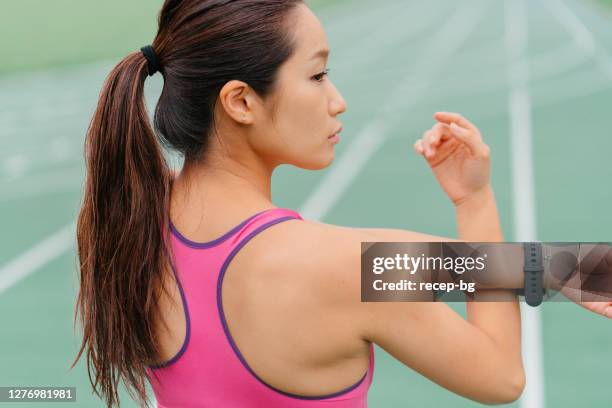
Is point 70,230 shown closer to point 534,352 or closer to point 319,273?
point 534,352

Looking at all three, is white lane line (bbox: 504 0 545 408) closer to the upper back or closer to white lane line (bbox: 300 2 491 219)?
white lane line (bbox: 300 2 491 219)

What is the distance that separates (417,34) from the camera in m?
18.4

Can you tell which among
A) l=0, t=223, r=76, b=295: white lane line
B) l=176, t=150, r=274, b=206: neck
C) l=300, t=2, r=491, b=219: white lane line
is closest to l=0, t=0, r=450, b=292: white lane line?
l=0, t=223, r=76, b=295: white lane line

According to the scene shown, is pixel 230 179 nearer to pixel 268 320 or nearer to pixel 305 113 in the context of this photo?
pixel 305 113

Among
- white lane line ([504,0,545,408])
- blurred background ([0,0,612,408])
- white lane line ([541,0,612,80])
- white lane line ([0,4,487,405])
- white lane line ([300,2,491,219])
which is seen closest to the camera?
white lane line ([504,0,545,408])

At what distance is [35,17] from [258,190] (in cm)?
1434

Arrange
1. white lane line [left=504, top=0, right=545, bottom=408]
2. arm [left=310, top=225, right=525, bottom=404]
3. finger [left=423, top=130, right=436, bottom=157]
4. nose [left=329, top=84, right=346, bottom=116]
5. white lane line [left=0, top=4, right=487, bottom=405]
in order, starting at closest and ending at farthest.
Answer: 1. arm [left=310, top=225, right=525, bottom=404]
2. nose [left=329, top=84, right=346, bottom=116]
3. finger [left=423, top=130, right=436, bottom=157]
4. white lane line [left=504, top=0, right=545, bottom=408]
5. white lane line [left=0, top=4, right=487, bottom=405]

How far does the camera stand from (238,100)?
1.96 m

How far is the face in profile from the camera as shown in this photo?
1.94 meters

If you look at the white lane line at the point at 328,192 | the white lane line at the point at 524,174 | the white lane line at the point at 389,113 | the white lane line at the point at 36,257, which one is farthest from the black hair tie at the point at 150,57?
the white lane line at the point at 389,113

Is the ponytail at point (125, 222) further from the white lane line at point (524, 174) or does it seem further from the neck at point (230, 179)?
the white lane line at point (524, 174)

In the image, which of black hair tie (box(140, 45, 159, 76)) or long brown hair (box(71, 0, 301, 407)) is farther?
black hair tie (box(140, 45, 159, 76))

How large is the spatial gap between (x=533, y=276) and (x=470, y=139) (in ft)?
1.01

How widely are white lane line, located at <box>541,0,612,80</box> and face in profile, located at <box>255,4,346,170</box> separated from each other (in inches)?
446
